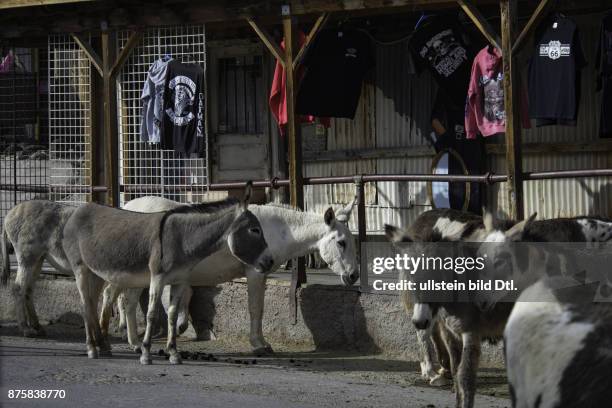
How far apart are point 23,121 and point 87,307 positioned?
7.83 metres

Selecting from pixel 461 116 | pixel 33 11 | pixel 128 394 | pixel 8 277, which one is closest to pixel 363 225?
pixel 461 116

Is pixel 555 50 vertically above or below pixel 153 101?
above

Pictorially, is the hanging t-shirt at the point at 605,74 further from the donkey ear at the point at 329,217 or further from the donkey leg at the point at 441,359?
the donkey leg at the point at 441,359

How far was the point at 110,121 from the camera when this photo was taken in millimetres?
13719

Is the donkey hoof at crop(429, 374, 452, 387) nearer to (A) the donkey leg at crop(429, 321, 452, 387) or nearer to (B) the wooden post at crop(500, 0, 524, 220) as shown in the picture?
(A) the donkey leg at crop(429, 321, 452, 387)

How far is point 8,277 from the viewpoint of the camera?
1307 centimetres

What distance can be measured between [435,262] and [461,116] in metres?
5.46

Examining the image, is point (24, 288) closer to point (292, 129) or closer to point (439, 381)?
point (292, 129)

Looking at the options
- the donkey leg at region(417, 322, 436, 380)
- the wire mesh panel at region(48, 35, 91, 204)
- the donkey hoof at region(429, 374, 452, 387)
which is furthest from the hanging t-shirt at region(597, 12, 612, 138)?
the wire mesh panel at region(48, 35, 91, 204)

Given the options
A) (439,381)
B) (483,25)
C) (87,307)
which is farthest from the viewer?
(87,307)

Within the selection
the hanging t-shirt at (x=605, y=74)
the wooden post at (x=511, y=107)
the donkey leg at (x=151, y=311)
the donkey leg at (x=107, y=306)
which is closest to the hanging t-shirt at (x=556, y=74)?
the hanging t-shirt at (x=605, y=74)

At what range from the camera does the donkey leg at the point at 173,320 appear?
34.7ft

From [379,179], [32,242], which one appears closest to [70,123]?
[32,242]

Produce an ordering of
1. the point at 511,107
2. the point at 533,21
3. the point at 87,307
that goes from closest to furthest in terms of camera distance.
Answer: the point at 533,21
the point at 511,107
the point at 87,307
